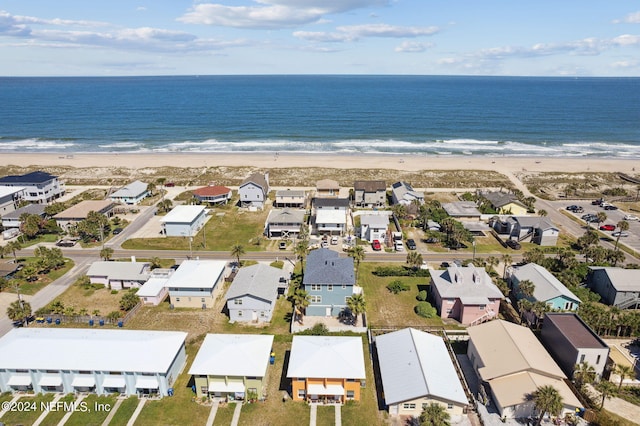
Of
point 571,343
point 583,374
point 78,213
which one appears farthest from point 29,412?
point 571,343

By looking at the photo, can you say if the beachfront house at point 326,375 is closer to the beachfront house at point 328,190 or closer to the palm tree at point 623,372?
the palm tree at point 623,372

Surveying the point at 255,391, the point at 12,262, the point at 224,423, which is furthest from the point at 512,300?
the point at 12,262

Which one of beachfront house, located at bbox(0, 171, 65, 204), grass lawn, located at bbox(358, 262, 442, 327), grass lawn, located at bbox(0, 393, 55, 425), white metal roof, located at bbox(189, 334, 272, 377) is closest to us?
grass lawn, located at bbox(0, 393, 55, 425)

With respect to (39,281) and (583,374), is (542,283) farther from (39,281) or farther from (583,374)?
(39,281)

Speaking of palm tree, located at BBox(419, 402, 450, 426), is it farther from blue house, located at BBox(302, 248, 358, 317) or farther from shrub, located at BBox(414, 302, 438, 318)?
blue house, located at BBox(302, 248, 358, 317)

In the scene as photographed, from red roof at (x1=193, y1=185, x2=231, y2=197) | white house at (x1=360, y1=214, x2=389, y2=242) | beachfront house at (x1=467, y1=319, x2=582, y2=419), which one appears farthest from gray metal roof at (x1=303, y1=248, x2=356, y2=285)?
red roof at (x1=193, y1=185, x2=231, y2=197)

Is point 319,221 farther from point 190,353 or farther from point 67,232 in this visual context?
point 67,232

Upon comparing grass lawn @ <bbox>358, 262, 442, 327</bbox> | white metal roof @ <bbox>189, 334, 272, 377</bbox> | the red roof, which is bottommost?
grass lawn @ <bbox>358, 262, 442, 327</bbox>
